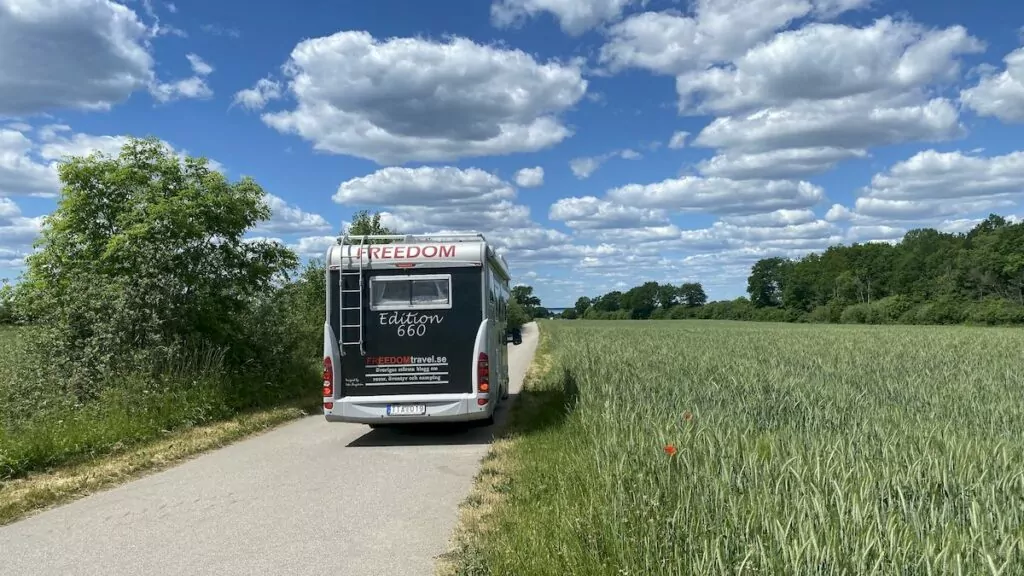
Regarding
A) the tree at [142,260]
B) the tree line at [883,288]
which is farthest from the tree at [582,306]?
the tree at [142,260]

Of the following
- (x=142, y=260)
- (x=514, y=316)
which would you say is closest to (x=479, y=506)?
(x=142, y=260)

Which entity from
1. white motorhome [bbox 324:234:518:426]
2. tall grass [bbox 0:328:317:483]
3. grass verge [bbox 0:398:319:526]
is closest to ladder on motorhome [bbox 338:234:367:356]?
white motorhome [bbox 324:234:518:426]

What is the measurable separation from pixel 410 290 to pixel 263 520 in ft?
15.1

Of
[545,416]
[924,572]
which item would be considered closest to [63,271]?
[545,416]

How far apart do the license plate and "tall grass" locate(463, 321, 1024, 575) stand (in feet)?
6.00

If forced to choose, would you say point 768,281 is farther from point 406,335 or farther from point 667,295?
point 406,335

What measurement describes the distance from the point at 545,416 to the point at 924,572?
28.5 ft

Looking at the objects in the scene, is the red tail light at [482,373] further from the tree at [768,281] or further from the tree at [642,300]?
the tree at [642,300]

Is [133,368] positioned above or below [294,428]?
above

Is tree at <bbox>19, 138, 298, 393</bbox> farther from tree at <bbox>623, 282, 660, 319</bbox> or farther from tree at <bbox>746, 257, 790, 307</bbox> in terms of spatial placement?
tree at <bbox>623, 282, 660, 319</bbox>

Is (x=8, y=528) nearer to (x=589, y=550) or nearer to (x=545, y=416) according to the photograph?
(x=589, y=550)

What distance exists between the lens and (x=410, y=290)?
10.2 metres

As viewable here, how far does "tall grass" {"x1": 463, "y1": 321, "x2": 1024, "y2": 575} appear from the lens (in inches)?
122

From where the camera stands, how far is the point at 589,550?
4.27 meters
